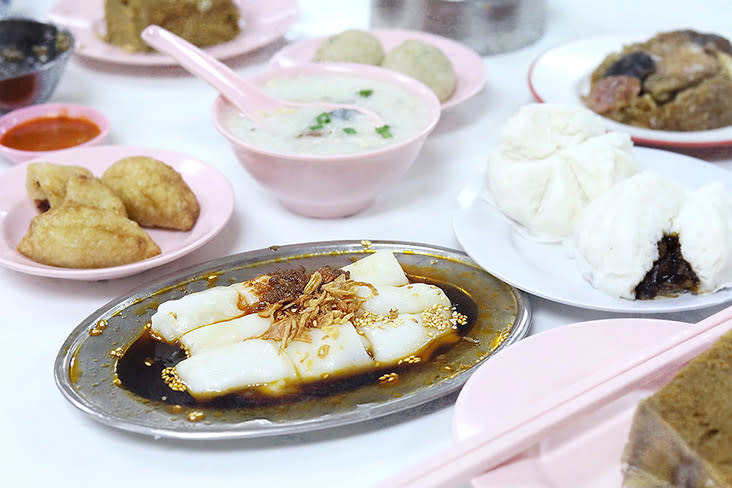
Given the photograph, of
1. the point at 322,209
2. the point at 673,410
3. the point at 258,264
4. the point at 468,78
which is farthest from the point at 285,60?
the point at 673,410

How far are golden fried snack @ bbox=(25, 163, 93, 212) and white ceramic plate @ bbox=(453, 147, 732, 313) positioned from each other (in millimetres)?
833

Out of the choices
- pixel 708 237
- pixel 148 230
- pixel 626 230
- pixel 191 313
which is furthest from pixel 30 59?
pixel 708 237

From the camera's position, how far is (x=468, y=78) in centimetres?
229

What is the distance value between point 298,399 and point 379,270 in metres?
0.35

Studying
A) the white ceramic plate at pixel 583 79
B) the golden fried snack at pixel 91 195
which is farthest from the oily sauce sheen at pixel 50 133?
the white ceramic plate at pixel 583 79

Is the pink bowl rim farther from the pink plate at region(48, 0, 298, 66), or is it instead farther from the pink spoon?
the pink plate at region(48, 0, 298, 66)

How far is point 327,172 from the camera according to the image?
1661mm

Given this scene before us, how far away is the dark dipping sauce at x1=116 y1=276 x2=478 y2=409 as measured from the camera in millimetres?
1235

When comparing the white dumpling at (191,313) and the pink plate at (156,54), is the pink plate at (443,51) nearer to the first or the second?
the pink plate at (156,54)

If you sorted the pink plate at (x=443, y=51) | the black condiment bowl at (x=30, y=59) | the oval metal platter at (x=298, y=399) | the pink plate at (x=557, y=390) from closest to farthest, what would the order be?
the pink plate at (x=557, y=390), the oval metal platter at (x=298, y=399), the black condiment bowl at (x=30, y=59), the pink plate at (x=443, y=51)

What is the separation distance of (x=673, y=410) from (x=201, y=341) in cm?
75

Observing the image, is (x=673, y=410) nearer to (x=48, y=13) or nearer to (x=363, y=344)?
(x=363, y=344)

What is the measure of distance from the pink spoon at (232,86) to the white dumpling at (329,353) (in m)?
0.67

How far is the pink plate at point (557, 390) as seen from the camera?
3.53 feet
